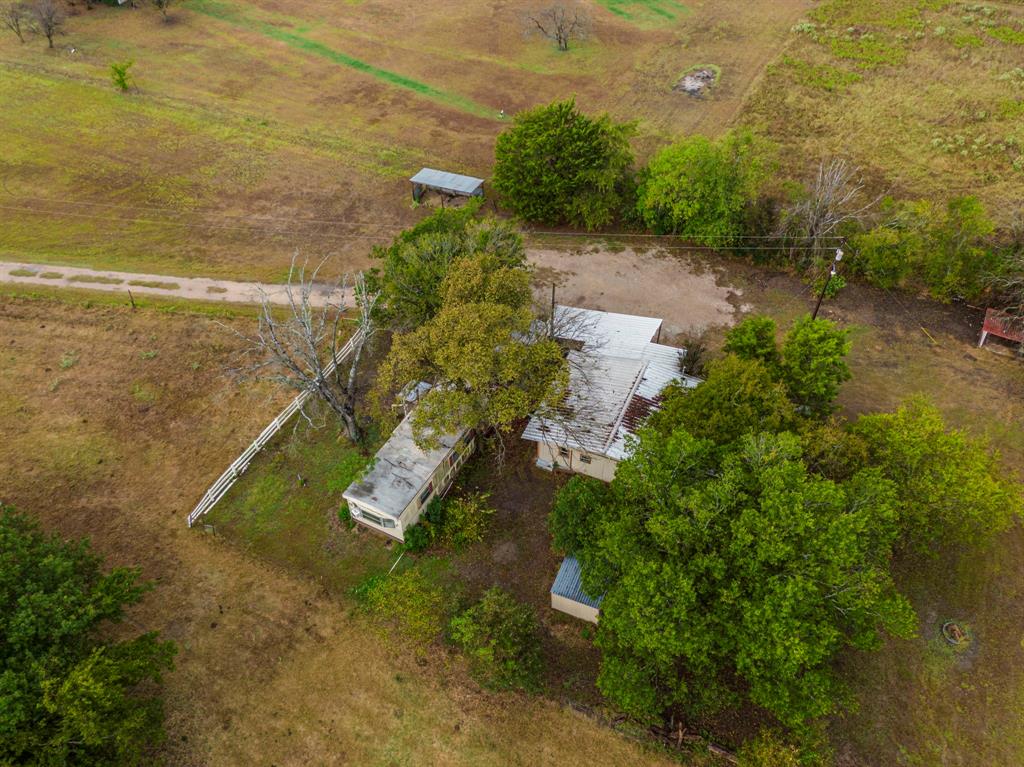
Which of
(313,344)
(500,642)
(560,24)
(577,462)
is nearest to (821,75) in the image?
(560,24)

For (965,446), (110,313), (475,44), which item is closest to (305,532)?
(110,313)

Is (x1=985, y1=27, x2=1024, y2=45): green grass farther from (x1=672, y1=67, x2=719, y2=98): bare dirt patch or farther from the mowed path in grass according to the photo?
the mowed path in grass

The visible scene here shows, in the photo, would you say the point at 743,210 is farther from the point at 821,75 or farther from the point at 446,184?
the point at 821,75

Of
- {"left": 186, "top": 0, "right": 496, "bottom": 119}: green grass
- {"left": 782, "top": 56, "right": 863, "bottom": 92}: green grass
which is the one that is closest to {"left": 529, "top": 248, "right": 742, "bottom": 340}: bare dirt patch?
{"left": 186, "top": 0, "right": 496, "bottom": 119}: green grass

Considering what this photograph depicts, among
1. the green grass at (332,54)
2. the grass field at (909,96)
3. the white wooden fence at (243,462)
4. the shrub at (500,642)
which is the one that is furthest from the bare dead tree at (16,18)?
the shrub at (500,642)

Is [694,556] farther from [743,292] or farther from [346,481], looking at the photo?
[743,292]

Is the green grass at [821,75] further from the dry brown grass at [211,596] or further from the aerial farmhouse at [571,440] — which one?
the dry brown grass at [211,596]

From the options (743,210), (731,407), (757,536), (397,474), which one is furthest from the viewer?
(743,210)
